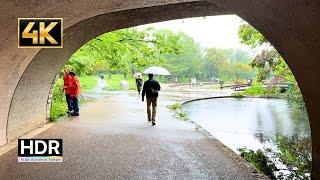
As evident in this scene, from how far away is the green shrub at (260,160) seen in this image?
781 centimetres

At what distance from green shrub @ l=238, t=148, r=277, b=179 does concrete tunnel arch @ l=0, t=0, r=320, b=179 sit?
1744 millimetres

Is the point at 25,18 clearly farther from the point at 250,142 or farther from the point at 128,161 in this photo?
the point at 250,142

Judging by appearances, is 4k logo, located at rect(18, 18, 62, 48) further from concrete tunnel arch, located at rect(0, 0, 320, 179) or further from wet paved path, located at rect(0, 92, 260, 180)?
wet paved path, located at rect(0, 92, 260, 180)

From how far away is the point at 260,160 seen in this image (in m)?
8.76

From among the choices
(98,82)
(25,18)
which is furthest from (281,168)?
(98,82)

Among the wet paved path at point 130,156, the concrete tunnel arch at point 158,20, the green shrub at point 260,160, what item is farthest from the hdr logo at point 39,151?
the green shrub at point 260,160

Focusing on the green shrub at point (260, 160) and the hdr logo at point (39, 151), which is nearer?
the hdr logo at point (39, 151)

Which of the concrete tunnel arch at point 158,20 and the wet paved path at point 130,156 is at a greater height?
the concrete tunnel arch at point 158,20

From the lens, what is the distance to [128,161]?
721 cm

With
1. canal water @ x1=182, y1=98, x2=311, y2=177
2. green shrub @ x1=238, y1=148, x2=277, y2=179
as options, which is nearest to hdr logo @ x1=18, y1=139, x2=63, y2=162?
green shrub @ x1=238, y1=148, x2=277, y2=179

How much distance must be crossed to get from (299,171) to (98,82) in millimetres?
34390

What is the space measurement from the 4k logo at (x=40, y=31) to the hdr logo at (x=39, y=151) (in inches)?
77.6

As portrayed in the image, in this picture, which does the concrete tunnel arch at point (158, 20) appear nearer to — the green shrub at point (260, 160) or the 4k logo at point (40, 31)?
the 4k logo at point (40, 31)

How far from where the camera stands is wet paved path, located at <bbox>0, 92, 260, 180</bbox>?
6328 millimetres
